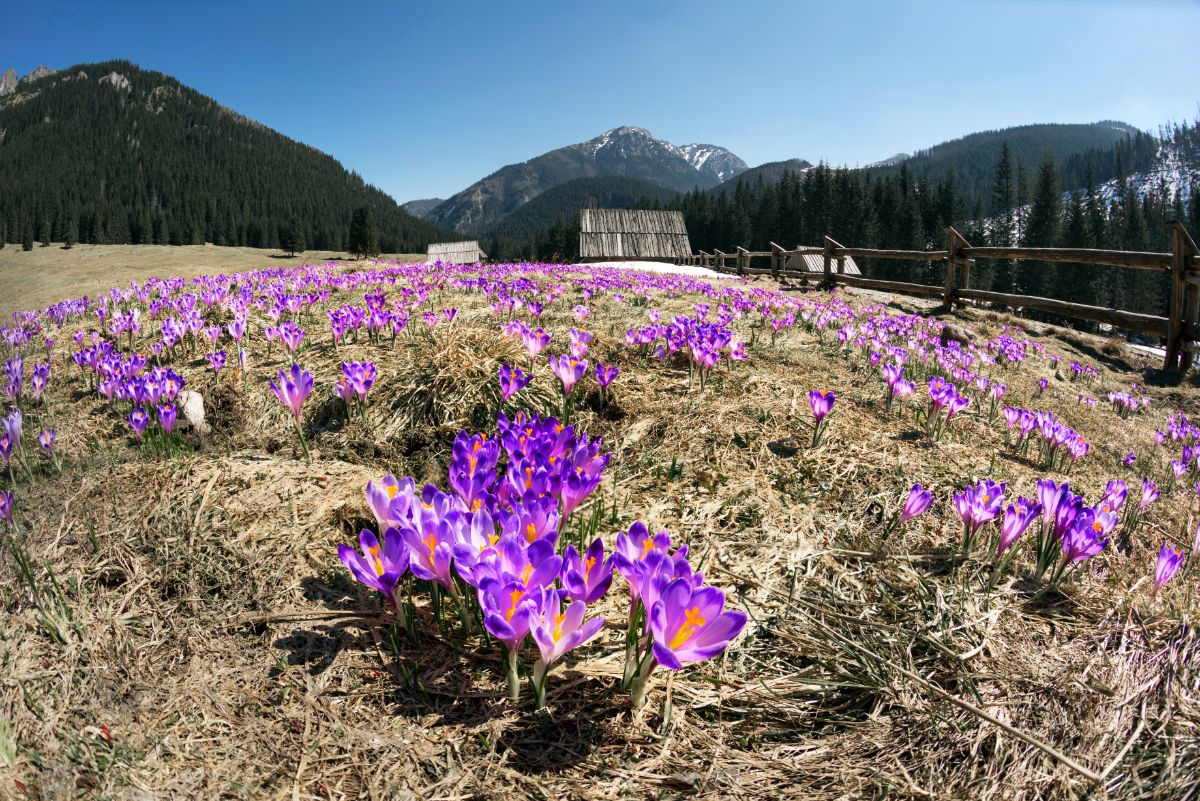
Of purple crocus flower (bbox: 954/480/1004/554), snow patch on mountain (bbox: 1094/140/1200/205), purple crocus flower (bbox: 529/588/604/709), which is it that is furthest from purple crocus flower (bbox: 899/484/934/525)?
snow patch on mountain (bbox: 1094/140/1200/205)

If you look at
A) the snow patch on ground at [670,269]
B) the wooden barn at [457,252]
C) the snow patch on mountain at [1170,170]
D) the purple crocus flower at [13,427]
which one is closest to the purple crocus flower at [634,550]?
the purple crocus flower at [13,427]

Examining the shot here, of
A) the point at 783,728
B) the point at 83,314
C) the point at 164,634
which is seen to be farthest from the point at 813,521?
the point at 83,314

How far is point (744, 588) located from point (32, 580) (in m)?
2.17

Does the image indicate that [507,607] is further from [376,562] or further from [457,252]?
[457,252]

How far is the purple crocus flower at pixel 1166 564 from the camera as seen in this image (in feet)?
5.62

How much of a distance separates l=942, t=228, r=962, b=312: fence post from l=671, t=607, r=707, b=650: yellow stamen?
11774 millimetres

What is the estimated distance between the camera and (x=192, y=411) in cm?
328

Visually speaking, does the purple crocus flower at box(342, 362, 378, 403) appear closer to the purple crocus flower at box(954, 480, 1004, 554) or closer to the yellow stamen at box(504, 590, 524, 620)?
the yellow stamen at box(504, 590, 524, 620)

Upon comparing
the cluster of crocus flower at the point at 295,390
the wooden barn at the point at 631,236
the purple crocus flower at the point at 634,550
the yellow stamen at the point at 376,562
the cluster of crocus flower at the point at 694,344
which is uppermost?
the wooden barn at the point at 631,236

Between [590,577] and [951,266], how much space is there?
12.0 meters

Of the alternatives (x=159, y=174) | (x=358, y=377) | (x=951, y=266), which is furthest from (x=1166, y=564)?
(x=159, y=174)

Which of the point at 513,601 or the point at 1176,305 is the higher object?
the point at 1176,305

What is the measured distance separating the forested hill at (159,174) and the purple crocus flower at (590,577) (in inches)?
3425

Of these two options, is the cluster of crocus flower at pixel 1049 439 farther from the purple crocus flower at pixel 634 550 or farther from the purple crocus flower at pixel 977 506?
the purple crocus flower at pixel 634 550
